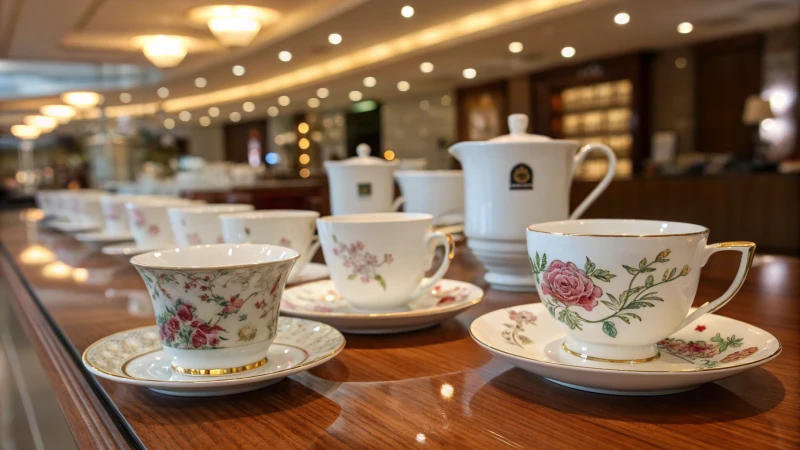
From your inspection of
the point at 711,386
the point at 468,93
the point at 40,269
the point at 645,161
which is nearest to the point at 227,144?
the point at 468,93

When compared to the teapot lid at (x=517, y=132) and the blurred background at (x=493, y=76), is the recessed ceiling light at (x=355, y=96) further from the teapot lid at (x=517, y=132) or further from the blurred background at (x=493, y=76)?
the teapot lid at (x=517, y=132)

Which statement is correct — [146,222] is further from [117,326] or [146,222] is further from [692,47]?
[692,47]

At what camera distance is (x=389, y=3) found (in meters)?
5.25

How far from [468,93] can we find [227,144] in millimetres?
9662

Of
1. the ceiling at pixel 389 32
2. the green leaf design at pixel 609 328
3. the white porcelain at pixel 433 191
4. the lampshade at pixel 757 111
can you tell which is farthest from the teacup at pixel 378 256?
the lampshade at pixel 757 111

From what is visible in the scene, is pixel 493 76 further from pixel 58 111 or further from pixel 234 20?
pixel 58 111

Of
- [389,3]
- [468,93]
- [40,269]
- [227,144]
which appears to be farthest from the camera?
[227,144]

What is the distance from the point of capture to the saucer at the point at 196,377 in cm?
50

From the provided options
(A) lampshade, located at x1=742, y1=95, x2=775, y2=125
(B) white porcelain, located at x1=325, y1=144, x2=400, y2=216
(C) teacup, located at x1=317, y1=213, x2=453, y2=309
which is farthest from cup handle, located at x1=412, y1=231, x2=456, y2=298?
(A) lampshade, located at x1=742, y1=95, x2=775, y2=125

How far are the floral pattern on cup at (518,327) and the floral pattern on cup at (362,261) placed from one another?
16cm

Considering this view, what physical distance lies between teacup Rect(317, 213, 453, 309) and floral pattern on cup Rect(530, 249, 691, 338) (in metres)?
0.22

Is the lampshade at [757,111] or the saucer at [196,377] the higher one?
the lampshade at [757,111]

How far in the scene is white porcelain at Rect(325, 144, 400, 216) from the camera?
1331 mm

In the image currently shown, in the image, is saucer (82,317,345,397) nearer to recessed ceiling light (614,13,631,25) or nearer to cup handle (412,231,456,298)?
cup handle (412,231,456,298)
